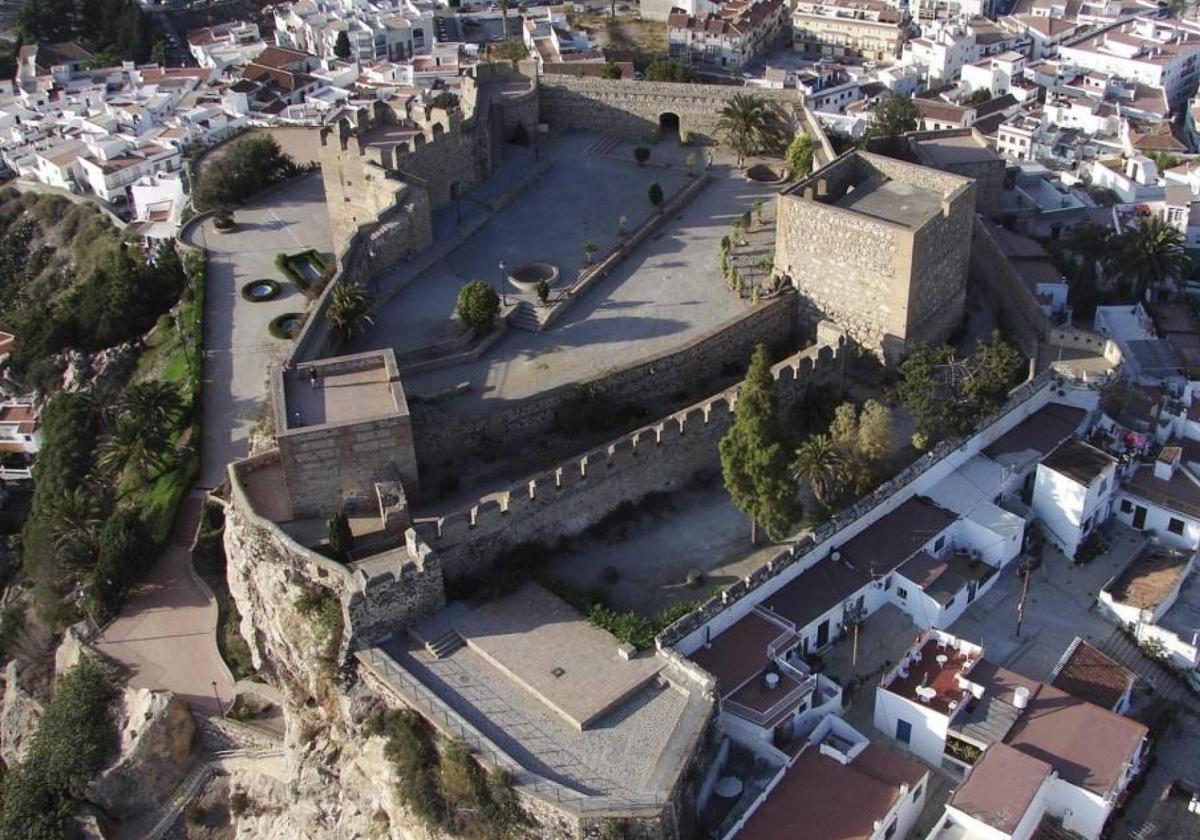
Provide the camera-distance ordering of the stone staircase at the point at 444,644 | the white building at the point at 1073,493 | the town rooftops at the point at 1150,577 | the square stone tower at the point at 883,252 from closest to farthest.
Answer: the stone staircase at the point at 444,644, the town rooftops at the point at 1150,577, the white building at the point at 1073,493, the square stone tower at the point at 883,252

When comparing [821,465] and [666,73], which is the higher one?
[666,73]

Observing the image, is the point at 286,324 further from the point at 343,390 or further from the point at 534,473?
the point at 534,473

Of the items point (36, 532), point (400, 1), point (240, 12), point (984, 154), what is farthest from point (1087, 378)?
point (240, 12)

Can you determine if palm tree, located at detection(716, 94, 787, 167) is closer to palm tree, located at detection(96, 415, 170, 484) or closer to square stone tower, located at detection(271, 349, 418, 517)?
square stone tower, located at detection(271, 349, 418, 517)

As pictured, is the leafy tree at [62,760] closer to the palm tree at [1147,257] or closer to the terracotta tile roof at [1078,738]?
the terracotta tile roof at [1078,738]

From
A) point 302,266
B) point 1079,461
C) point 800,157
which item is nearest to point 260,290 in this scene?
point 302,266

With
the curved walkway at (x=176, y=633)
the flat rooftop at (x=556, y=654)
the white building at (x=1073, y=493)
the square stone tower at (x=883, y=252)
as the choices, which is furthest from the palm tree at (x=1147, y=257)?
the curved walkway at (x=176, y=633)
